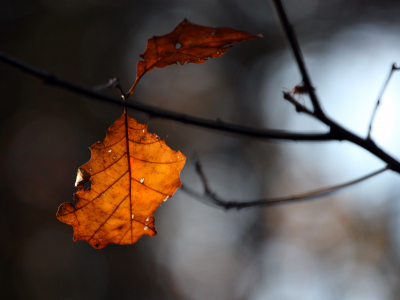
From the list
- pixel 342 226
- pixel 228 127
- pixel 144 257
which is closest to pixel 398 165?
pixel 228 127

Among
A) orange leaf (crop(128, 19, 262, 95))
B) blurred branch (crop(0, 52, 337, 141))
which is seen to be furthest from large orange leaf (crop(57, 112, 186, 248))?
blurred branch (crop(0, 52, 337, 141))

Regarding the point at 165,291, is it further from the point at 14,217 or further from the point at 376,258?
the point at 376,258

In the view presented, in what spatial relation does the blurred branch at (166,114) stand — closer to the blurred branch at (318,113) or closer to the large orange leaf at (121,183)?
the blurred branch at (318,113)

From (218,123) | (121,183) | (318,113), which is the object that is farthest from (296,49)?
(121,183)

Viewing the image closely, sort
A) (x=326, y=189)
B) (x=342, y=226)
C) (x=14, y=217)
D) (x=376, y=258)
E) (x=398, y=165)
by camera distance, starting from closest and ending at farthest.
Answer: (x=398, y=165) < (x=326, y=189) < (x=14, y=217) < (x=376, y=258) < (x=342, y=226)

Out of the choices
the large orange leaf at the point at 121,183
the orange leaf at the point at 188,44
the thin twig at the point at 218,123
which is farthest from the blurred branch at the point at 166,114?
the large orange leaf at the point at 121,183

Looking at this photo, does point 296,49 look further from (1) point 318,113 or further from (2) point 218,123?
(2) point 218,123
